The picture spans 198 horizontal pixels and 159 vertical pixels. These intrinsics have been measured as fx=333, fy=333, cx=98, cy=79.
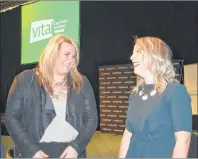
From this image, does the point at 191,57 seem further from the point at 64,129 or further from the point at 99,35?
the point at 64,129

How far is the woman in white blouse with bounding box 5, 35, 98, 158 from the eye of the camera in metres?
1.68

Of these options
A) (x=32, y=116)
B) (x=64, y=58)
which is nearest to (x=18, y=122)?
(x=32, y=116)

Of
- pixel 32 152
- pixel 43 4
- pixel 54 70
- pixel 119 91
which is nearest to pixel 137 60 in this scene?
pixel 54 70

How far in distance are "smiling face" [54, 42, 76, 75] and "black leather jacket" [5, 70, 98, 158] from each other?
117mm

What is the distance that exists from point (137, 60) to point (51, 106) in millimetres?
500

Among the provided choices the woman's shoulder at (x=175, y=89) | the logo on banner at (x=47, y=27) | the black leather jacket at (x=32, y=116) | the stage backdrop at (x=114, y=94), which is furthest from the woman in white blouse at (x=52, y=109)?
the stage backdrop at (x=114, y=94)

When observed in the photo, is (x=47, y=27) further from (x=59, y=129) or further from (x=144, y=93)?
(x=144, y=93)

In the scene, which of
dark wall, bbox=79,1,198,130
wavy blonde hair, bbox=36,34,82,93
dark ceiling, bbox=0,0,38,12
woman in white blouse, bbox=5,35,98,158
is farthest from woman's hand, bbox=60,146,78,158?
dark ceiling, bbox=0,0,38,12

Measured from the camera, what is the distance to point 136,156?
160 cm

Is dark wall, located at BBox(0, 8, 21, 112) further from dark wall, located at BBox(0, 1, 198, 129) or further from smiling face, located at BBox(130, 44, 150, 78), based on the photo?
smiling face, located at BBox(130, 44, 150, 78)

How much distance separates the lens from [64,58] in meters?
1.74

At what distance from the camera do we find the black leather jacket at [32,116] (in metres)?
1.67

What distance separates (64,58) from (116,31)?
343 inches

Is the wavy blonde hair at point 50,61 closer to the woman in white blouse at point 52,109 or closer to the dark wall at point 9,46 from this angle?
the woman in white blouse at point 52,109
